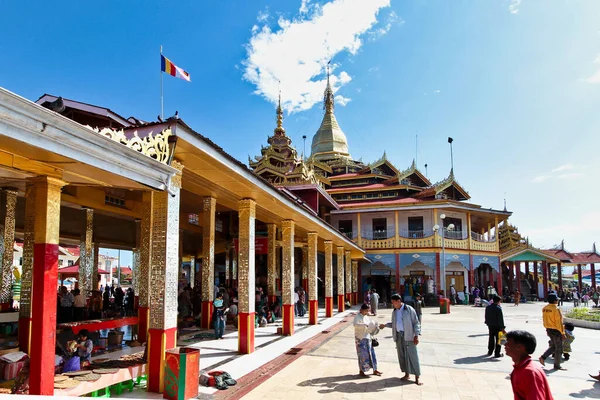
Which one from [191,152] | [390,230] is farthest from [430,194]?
[191,152]

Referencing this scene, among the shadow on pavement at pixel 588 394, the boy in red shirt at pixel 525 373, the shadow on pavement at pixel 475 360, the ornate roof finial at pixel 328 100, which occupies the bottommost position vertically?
the shadow on pavement at pixel 475 360

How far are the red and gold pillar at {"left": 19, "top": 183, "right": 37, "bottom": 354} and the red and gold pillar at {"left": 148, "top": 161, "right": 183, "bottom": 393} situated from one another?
250 cm

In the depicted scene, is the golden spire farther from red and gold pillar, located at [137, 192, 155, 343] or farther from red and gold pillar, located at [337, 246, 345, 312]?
red and gold pillar, located at [137, 192, 155, 343]

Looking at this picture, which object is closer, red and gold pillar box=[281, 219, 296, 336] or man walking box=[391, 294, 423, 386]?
man walking box=[391, 294, 423, 386]

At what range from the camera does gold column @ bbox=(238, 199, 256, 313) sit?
9.75 meters

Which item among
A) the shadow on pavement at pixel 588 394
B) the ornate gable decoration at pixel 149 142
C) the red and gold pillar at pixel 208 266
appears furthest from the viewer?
the red and gold pillar at pixel 208 266

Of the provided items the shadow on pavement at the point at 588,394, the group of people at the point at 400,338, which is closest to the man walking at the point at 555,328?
the shadow on pavement at the point at 588,394

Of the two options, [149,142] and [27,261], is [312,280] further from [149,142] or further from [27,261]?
[149,142]

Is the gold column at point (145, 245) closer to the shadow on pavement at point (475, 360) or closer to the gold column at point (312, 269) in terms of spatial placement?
the gold column at point (312, 269)

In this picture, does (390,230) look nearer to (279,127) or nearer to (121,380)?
(279,127)

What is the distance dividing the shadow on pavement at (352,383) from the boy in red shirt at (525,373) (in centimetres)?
402

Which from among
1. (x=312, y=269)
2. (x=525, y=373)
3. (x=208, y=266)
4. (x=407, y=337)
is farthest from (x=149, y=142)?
(x=312, y=269)

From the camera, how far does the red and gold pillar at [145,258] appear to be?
980 centimetres

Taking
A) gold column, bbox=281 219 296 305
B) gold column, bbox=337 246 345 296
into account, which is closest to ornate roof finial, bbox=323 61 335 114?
gold column, bbox=337 246 345 296
